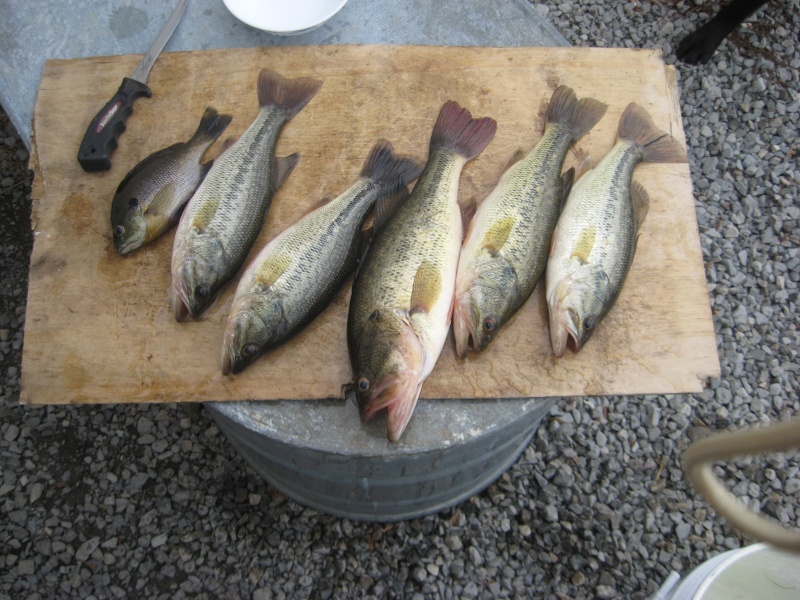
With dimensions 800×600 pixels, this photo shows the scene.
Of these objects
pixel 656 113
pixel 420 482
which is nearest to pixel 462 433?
pixel 420 482

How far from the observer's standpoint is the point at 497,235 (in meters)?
2.58

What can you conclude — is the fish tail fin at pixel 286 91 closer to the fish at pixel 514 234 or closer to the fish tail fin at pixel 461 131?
the fish tail fin at pixel 461 131

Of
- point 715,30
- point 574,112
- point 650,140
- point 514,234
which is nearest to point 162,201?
point 514,234

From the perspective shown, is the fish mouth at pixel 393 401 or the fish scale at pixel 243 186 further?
the fish scale at pixel 243 186

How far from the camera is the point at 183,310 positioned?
2531mm

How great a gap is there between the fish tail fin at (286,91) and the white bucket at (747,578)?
257 centimetres

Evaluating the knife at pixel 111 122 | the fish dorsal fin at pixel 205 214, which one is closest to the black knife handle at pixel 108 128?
the knife at pixel 111 122

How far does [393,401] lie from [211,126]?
1523 millimetres

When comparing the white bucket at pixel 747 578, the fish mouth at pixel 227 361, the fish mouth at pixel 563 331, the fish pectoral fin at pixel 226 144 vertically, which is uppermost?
the fish pectoral fin at pixel 226 144

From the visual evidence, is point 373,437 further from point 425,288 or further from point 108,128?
point 108,128

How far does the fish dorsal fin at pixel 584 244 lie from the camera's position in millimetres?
2570

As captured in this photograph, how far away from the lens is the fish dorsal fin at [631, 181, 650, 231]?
2758mm

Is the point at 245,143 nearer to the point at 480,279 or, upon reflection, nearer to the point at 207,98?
the point at 207,98

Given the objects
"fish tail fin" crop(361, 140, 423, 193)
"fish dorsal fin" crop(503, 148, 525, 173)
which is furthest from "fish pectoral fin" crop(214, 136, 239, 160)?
"fish dorsal fin" crop(503, 148, 525, 173)
